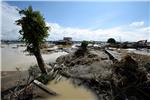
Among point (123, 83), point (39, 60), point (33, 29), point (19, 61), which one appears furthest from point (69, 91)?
point (19, 61)

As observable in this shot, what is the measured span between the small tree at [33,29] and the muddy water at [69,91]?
291 cm

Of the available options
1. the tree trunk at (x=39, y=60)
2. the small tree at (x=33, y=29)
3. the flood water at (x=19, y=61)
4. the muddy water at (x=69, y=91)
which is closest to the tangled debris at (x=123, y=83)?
the muddy water at (x=69, y=91)

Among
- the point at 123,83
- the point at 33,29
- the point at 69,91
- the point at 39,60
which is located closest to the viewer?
the point at 123,83

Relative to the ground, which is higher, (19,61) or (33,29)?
(33,29)

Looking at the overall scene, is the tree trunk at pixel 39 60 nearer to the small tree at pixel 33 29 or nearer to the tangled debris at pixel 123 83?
the small tree at pixel 33 29

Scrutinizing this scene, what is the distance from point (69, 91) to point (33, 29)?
594 cm

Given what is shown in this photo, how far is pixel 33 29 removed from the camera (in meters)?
12.9

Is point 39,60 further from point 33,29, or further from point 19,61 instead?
point 19,61

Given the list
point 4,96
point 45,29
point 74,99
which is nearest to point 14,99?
point 4,96

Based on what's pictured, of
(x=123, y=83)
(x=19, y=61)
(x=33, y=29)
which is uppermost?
(x=33, y=29)

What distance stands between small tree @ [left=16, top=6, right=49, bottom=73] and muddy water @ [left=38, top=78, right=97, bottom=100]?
2912 millimetres

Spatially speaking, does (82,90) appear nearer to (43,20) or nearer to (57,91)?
(57,91)

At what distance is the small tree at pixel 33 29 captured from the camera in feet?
41.8

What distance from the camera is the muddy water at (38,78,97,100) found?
978 cm
